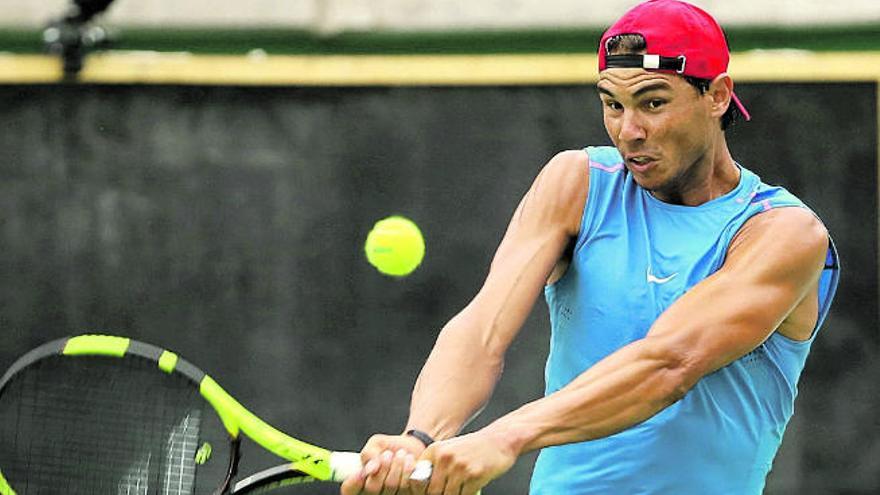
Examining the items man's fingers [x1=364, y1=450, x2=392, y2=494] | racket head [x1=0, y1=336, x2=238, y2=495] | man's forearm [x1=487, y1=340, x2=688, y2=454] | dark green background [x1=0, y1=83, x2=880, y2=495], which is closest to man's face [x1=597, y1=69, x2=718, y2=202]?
man's forearm [x1=487, y1=340, x2=688, y2=454]

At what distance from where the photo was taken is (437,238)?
569 centimetres

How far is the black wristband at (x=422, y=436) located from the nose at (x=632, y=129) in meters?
0.67

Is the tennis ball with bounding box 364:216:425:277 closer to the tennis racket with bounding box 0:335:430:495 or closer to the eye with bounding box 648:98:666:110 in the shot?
the tennis racket with bounding box 0:335:430:495

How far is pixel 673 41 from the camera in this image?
296 cm

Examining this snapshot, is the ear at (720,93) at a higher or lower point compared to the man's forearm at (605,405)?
higher

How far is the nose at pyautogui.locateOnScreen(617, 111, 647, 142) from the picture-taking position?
2943mm

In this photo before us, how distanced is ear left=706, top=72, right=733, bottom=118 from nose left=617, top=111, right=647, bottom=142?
0.60ft

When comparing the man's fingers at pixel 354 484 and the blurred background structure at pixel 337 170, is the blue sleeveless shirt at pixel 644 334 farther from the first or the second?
the blurred background structure at pixel 337 170

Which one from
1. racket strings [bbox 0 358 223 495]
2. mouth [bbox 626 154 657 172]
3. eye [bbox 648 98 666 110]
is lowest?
racket strings [bbox 0 358 223 495]

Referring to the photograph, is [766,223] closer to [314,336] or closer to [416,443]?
[416,443]

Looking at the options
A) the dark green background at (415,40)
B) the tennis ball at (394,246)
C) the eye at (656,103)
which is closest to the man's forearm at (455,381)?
the eye at (656,103)

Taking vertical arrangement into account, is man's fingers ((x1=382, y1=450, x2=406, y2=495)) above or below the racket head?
above

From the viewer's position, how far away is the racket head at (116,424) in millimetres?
3500

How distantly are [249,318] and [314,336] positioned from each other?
253 mm
